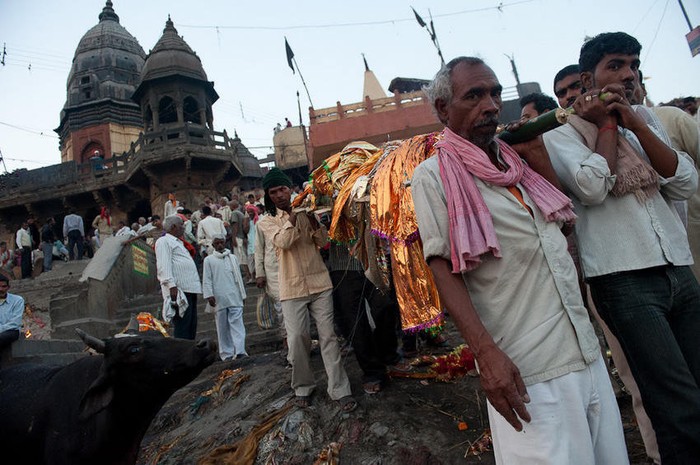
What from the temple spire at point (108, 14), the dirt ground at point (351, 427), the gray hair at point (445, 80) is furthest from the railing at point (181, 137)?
the temple spire at point (108, 14)

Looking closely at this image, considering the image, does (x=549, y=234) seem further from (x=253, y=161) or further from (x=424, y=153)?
(x=253, y=161)

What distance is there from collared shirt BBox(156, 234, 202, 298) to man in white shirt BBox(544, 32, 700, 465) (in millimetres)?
5274

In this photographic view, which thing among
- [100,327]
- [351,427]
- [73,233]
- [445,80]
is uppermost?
[73,233]

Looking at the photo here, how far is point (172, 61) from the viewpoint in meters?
22.0

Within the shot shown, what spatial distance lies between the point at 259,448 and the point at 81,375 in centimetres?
150

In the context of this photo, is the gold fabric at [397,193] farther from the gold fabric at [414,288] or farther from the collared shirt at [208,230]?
the collared shirt at [208,230]

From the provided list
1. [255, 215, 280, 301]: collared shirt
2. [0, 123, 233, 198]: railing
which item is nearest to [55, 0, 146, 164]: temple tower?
[0, 123, 233, 198]: railing

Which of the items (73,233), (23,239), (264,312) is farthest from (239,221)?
(23,239)

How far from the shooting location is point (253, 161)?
112 ft

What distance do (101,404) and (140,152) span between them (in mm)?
20806

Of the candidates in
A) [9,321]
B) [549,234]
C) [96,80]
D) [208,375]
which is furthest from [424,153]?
[96,80]

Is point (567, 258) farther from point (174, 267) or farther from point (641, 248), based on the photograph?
point (174, 267)

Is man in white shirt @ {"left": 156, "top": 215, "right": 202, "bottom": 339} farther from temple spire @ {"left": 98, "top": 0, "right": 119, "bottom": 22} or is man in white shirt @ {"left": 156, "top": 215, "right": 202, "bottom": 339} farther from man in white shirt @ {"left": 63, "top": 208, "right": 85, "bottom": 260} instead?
temple spire @ {"left": 98, "top": 0, "right": 119, "bottom": 22}

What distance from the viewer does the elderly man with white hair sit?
6.86 m
